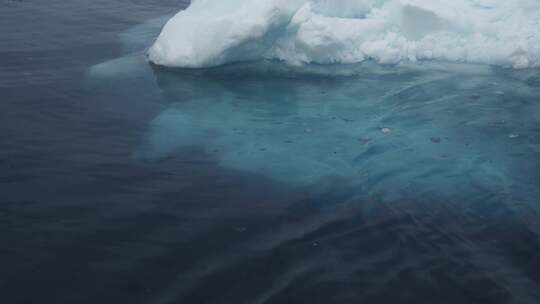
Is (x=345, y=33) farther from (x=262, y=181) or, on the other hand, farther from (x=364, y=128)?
(x=262, y=181)

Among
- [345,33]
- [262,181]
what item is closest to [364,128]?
[262,181]

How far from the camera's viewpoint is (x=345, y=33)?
852 cm

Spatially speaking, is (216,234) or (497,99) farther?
(497,99)

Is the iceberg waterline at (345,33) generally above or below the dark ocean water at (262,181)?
above

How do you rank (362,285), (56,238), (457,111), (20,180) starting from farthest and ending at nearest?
(457,111), (20,180), (56,238), (362,285)

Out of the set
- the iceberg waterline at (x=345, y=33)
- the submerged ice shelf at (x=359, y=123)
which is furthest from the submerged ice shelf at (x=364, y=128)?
the iceberg waterline at (x=345, y=33)

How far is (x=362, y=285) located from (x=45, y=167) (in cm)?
337

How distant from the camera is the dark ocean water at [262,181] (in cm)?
432

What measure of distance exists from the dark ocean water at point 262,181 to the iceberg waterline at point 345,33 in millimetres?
280

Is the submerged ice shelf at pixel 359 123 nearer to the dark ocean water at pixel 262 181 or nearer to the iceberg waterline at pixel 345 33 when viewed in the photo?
the dark ocean water at pixel 262 181

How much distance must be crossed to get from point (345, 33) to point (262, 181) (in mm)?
3619

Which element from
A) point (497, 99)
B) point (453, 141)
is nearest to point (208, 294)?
point (453, 141)

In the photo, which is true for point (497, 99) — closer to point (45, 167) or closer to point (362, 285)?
point (362, 285)

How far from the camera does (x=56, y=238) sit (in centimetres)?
466
